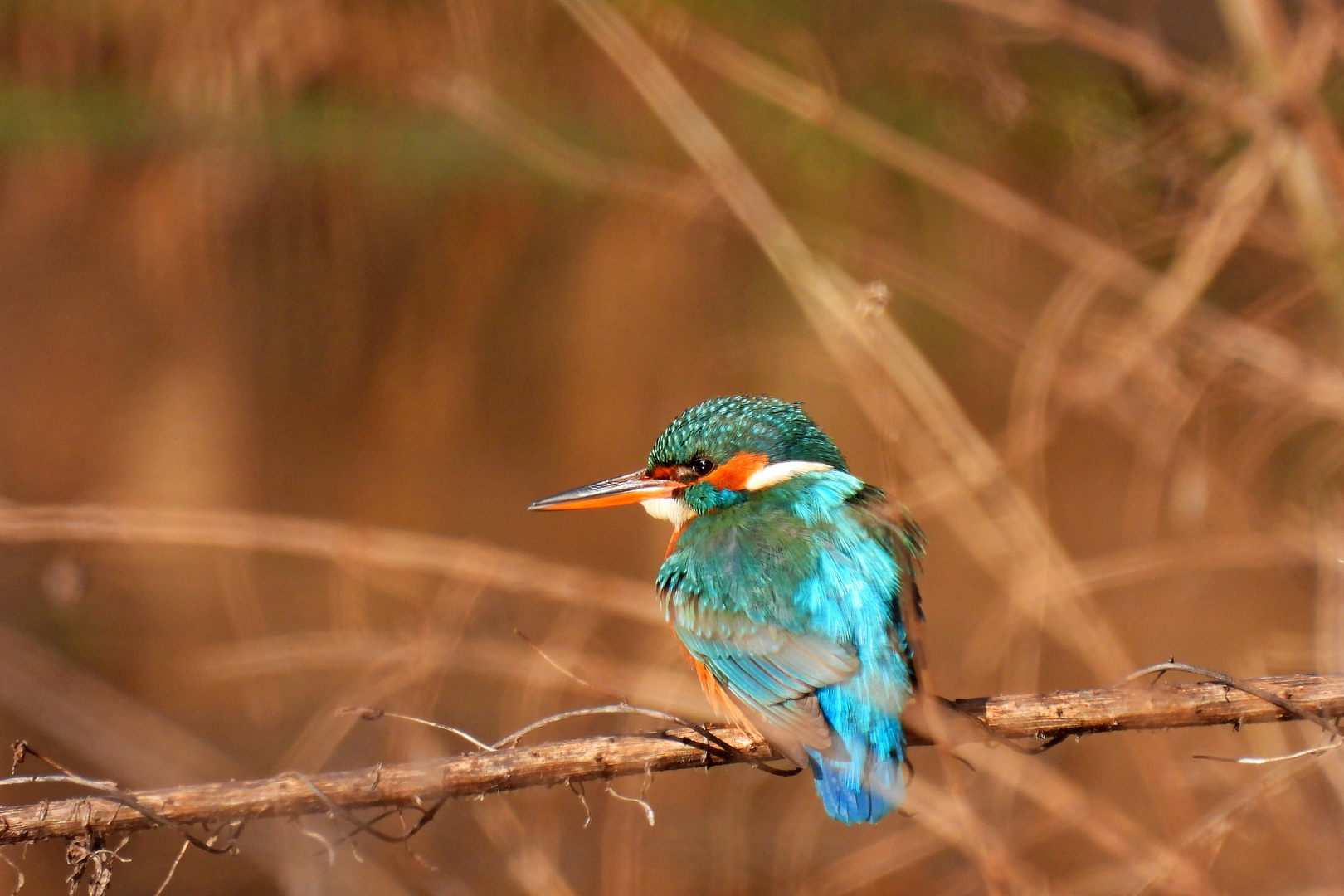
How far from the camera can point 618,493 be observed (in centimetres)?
253

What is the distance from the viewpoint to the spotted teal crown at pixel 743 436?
96.5 inches

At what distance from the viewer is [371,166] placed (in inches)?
186

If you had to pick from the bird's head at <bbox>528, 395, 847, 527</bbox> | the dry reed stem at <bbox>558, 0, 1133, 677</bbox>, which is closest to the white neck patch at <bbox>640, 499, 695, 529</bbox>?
the bird's head at <bbox>528, 395, 847, 527</bbox>

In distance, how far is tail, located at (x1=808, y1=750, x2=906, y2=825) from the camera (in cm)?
182

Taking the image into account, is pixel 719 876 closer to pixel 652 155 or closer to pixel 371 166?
pixel 652 155

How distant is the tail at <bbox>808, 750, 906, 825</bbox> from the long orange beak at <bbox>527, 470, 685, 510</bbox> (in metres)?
0.79

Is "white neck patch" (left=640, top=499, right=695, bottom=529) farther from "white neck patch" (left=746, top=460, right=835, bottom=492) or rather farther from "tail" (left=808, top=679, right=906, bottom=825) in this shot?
"tail" (left=808, top=679, right=906, bottom=825)

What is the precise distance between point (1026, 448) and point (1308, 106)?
2.59 ft

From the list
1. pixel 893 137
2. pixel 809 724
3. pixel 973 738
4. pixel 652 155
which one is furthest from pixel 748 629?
pixel 652 155

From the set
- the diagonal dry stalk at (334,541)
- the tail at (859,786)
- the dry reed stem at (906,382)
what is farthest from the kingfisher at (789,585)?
the diagonal dry stalk at (334,541)

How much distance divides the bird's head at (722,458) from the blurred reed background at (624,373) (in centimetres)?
19

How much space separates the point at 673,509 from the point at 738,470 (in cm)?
16

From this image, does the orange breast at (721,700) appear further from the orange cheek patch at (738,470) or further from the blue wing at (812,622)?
the orange cheek patch at (738,470)

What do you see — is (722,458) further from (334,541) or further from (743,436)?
(334,541)
